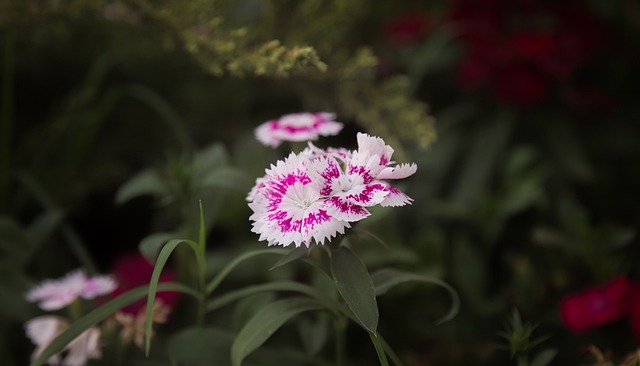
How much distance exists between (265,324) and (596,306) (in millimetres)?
409

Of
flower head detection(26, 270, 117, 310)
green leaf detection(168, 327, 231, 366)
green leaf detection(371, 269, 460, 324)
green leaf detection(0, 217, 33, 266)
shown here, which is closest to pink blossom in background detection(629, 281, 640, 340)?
green leaf detection(371, 269, 460, 324)

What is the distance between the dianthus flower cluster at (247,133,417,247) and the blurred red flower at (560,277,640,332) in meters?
0.34

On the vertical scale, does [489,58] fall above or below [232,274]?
above

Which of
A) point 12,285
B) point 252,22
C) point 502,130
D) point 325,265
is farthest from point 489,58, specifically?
point 12,285

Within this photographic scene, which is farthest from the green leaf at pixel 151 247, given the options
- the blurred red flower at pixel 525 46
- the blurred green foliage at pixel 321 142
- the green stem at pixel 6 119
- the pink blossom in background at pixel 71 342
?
the blurred red flower at pixel 525 46

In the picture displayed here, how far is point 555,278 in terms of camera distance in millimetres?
939

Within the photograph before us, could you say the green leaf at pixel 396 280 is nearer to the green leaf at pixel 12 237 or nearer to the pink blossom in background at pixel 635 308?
the pink blossom in background at pixel 635 308

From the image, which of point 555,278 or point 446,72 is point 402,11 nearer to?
point 446,72

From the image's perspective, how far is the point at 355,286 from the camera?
57 centimetres

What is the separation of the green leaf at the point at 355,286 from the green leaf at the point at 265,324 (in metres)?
0.07

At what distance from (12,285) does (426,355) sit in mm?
532

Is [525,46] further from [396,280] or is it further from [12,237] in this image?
[12,237]

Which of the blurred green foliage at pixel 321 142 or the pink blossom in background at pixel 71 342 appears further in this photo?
the blurred green foliage at pixel 321 142

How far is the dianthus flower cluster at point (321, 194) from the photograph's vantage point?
539mm
